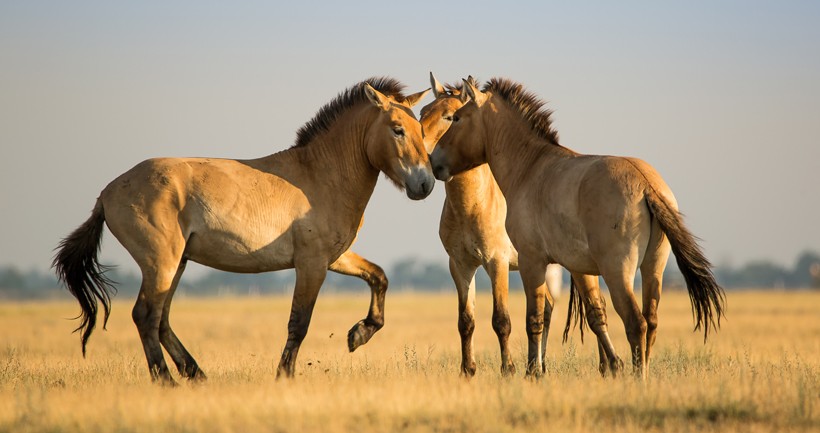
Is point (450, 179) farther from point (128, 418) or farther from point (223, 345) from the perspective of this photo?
point (223, 345)

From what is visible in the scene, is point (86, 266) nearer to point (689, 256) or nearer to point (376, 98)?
point (376, 98)

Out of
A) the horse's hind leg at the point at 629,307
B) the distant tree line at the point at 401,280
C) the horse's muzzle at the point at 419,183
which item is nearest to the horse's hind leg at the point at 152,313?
the horse's muzzle at the point at 419,183

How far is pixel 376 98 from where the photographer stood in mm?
9078

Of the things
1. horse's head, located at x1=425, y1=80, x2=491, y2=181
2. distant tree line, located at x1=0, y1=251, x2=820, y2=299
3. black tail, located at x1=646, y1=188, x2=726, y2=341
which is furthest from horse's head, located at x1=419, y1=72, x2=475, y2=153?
distant tree line, located at x1=0, y1=251, x2=820, y2=299

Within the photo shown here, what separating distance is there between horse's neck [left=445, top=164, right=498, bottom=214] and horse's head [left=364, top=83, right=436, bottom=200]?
1.05 meters

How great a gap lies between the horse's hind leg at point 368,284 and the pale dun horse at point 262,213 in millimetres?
16

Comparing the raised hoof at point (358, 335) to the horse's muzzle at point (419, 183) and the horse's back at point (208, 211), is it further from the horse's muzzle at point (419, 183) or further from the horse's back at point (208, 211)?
the horse's muzzle at point (419, 183)

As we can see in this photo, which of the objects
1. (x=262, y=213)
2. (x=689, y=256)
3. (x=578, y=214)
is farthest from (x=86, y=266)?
(x=689, y=256)

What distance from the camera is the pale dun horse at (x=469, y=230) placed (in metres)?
9.92

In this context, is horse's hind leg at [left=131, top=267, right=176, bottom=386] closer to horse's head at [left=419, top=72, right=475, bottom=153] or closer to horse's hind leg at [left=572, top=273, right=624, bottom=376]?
horse's head at [left=419, top=72, right=475, bottom=153]

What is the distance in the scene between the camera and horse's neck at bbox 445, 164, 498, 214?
10.1 metres

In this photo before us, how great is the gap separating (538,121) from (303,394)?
404 cm

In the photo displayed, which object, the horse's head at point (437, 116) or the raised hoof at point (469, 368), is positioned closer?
the raised hoof at point (469, 368)

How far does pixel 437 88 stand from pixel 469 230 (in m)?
1.68
